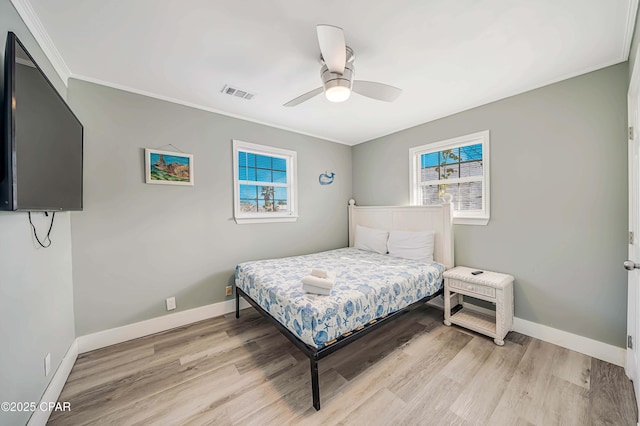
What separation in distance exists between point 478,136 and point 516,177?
2.11 feet

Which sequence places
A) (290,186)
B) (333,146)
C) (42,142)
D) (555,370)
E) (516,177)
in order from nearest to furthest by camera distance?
(42,142) → (555,370) → (516,177) → (290,186) → (333,146)

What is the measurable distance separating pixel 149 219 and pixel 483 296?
3.58 meters

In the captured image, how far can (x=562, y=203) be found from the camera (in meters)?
2.28

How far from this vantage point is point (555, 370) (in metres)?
1.93

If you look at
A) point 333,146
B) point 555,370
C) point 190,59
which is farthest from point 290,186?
point 555,370

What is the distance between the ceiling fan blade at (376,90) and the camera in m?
1.92

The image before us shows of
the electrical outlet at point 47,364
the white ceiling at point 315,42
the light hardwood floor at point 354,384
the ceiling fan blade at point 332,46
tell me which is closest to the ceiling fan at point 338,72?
the ceiling fan blade at point 332,46

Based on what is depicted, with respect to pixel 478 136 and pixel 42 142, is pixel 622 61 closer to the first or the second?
pixel 478 136

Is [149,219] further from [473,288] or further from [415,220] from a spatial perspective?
[473,288]

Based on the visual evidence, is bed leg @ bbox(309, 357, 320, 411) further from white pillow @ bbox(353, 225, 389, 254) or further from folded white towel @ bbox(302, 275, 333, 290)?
white pillow @ bbox(353, 225, 389, 254)

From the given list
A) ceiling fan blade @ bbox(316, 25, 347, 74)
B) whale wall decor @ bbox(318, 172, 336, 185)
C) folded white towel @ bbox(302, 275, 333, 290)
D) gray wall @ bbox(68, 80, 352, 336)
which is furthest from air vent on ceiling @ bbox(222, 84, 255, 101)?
folded white towel @ bbox(302, 275, 333, 290)

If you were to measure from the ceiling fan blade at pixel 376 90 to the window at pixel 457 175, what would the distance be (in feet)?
5.01

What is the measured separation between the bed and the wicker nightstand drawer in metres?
0.15

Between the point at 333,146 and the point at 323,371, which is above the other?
the point at 333,146
